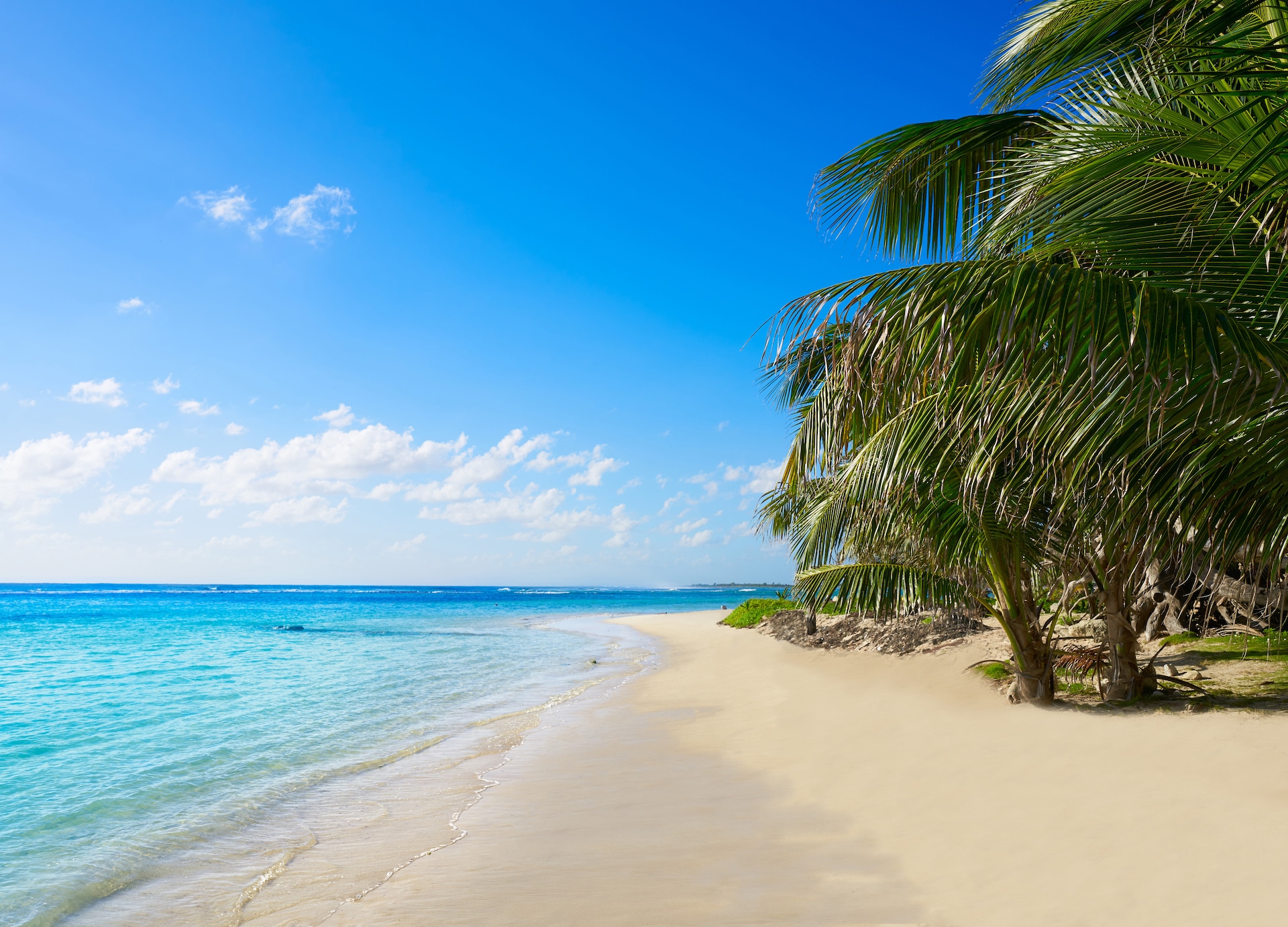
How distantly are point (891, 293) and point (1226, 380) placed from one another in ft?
4.81

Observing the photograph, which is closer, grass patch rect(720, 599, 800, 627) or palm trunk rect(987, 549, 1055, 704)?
palm trunk rect(987, 549, 1055, 704)

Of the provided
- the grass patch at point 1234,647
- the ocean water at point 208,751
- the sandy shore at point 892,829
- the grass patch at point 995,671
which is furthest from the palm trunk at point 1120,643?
the ocean water at point 208,751

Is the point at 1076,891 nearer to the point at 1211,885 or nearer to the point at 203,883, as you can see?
the point at 1211,885

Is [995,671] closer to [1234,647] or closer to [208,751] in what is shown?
[1234,647]

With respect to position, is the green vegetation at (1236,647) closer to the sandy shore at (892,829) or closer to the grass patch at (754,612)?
the sandy shore at (892,829)

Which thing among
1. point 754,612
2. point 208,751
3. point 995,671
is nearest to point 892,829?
point 995,671

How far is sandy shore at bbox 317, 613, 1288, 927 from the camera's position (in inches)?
145

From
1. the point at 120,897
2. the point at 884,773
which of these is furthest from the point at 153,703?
the point at 884,773

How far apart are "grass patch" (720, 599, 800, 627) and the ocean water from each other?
523cm

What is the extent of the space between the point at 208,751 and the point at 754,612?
2083 centimetres

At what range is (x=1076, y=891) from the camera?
3.61 metres

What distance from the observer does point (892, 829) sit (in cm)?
490

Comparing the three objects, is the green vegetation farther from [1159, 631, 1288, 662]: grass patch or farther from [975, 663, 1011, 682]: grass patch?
[975, 663, 1011, 682]: grass patch

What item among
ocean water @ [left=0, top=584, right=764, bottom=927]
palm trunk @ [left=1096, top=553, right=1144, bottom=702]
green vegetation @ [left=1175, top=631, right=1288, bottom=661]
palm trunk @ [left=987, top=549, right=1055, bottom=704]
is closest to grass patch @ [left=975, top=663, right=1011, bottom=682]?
palm trunk @ [left=987, top=549, right=1055, bottom=704]
